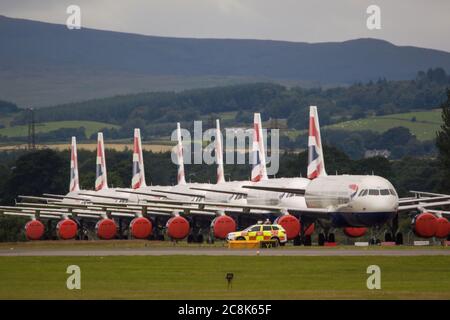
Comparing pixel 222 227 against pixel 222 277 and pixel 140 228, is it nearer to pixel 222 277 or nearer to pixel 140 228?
pixel 140 228

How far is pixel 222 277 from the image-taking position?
55844mm

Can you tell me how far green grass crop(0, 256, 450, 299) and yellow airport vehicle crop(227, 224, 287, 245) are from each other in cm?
1600

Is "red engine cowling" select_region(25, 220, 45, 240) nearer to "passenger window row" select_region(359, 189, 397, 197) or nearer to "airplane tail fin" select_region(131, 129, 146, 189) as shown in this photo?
"airplane tail fin" select_region(131, 129, 146, 189)

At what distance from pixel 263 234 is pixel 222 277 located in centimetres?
3052

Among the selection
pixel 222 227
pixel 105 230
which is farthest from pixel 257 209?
pixel 105 230

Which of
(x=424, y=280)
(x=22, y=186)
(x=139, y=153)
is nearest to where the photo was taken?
(x=424, y=280)

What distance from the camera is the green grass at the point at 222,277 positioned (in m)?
47.2

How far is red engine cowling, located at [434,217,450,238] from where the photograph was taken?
91.9 m

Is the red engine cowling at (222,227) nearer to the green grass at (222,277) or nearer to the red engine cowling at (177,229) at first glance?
the red engine cowling at (177,229)

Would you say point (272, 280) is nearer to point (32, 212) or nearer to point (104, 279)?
point (104, 279)

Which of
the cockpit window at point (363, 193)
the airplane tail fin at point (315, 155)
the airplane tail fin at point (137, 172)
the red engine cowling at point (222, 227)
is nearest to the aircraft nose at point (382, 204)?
the cockpit window at point (363, 193)
